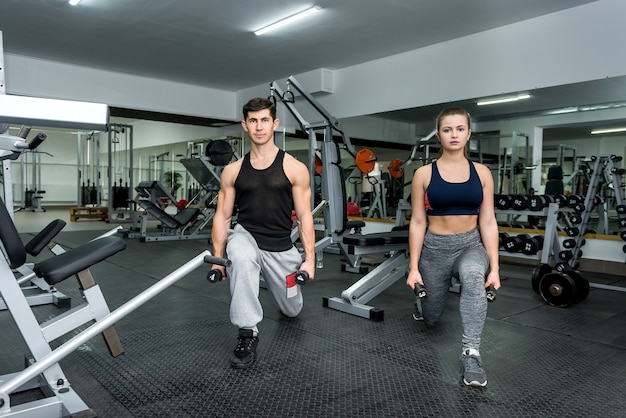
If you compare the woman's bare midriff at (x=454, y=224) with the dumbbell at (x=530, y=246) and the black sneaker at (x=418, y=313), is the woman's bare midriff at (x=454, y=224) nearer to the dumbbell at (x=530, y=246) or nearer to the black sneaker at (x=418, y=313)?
the black sneaker at (x=418, y=313)

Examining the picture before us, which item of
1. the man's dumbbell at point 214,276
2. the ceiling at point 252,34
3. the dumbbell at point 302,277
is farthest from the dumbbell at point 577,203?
the man's dumbbell at point 214,276

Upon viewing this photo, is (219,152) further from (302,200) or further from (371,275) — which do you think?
(302,200)

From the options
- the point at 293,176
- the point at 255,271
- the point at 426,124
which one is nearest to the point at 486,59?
the point at 426,124

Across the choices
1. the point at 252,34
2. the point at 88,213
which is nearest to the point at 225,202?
the point at 252,34

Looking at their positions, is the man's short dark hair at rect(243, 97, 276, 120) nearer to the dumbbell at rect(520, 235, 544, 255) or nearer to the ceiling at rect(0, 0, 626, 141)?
the ceiling at rect(0, 0, 626, 141)

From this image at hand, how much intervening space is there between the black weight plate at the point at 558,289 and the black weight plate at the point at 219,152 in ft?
14.8

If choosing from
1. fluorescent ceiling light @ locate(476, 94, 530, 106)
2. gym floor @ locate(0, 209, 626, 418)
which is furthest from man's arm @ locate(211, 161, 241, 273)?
fluorescent ceiling light @ locate(476, 94, 530, 106)

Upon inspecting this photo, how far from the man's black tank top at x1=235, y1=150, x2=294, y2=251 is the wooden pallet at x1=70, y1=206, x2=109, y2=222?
319 inches

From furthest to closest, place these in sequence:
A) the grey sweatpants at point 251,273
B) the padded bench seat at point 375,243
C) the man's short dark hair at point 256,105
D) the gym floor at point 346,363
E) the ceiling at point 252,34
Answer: the ceiling at point 252,34
the padded bench seat at point 375,243
the man's short dark hair at point 256,105
the grey sweatpants at point 251,273
the gym floor at point 346,363

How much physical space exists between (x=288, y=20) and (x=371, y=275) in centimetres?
307

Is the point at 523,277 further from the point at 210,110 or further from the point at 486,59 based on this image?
the point at 210,110

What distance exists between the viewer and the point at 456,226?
1.89 m

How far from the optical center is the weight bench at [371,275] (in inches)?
99.8

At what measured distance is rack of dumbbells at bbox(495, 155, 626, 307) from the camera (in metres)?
2.81
